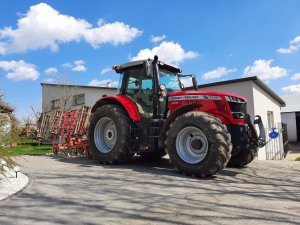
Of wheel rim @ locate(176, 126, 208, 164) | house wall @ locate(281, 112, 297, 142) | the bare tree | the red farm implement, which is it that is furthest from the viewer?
house wall @ locate(281, 112, 297, 142)

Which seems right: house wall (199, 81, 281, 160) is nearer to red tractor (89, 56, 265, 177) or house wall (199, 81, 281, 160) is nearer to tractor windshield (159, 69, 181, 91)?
red tractor (89, 56, 265, 177)

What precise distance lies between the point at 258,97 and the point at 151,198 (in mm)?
11536

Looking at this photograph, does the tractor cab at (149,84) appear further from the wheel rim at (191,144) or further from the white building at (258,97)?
the white building at (258,97)

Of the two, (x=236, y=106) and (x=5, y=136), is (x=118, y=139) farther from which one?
(x=5, y=136)

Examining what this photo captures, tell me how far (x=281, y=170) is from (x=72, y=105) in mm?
23214

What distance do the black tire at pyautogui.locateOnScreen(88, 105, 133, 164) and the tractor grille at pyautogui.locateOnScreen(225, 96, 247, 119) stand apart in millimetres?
2591

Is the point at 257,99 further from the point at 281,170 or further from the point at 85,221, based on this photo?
the point at 85,221

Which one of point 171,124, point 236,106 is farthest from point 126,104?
point 236,106

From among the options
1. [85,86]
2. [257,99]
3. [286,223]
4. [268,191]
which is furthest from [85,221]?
[85,86]

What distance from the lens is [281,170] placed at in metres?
8.41

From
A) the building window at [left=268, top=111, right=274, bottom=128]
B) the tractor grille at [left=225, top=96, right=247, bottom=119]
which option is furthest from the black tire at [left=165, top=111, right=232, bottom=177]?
the building window at [left=268, top=111, right=274, bottom=128]

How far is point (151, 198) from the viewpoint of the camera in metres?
5.22

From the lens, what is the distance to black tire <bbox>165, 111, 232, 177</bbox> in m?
6.64

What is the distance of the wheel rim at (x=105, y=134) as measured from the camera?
929 centimetres
